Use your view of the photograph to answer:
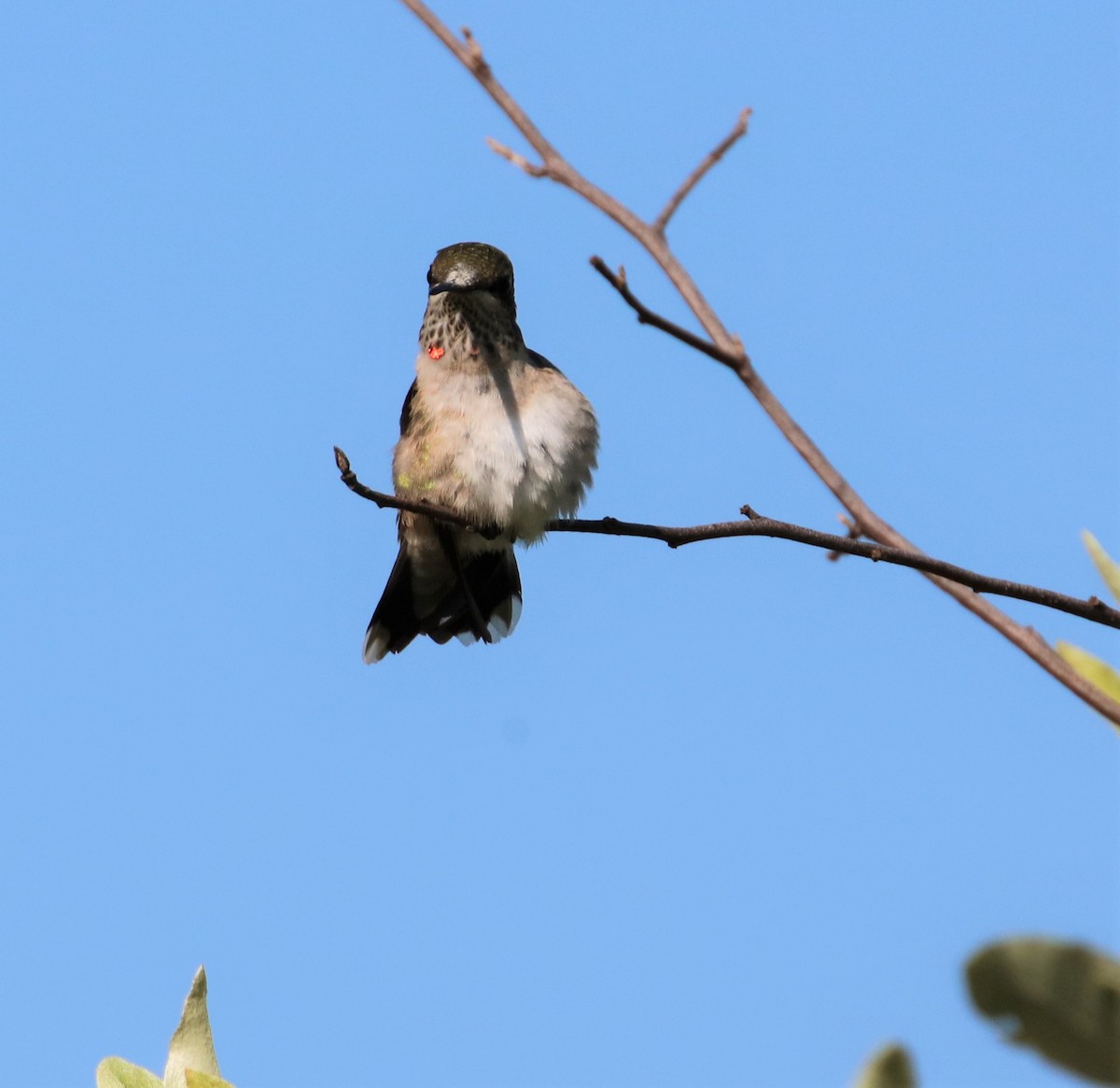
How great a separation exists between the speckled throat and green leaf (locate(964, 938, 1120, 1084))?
199 inches

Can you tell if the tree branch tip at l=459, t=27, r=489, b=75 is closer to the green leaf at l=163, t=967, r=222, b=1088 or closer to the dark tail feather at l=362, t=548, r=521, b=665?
the green leaf at l=163, t=967, r=222, b=1088

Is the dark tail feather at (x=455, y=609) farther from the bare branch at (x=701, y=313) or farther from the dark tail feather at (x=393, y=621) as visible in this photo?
the bare branch at (x=701, y=313)

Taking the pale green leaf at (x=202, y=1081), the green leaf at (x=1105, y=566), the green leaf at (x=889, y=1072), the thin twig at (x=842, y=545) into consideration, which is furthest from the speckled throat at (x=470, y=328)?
the green leaf at (x=889, y=1072)

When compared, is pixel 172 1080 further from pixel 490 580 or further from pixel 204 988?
pixel 490 580

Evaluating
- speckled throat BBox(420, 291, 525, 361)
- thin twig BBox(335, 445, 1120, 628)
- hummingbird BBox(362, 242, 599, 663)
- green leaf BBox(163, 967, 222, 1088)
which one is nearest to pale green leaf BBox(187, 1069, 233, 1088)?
green leaf BBox(163, 967, 222, 1088)

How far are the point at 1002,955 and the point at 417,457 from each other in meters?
4.85

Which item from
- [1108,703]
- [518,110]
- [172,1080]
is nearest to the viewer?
[172,1080]

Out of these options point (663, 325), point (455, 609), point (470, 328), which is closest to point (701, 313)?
point (663, 325)

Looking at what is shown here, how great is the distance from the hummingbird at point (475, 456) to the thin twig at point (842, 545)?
1.65 metres

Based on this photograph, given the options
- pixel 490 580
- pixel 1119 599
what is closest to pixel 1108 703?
pixel 1119 599

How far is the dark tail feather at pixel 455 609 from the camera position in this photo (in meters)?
6.68

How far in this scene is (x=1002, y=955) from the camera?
103cm

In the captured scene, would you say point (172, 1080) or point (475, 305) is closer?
point (172, 1080)

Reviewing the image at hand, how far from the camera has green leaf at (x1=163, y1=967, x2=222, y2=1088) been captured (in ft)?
6.31
